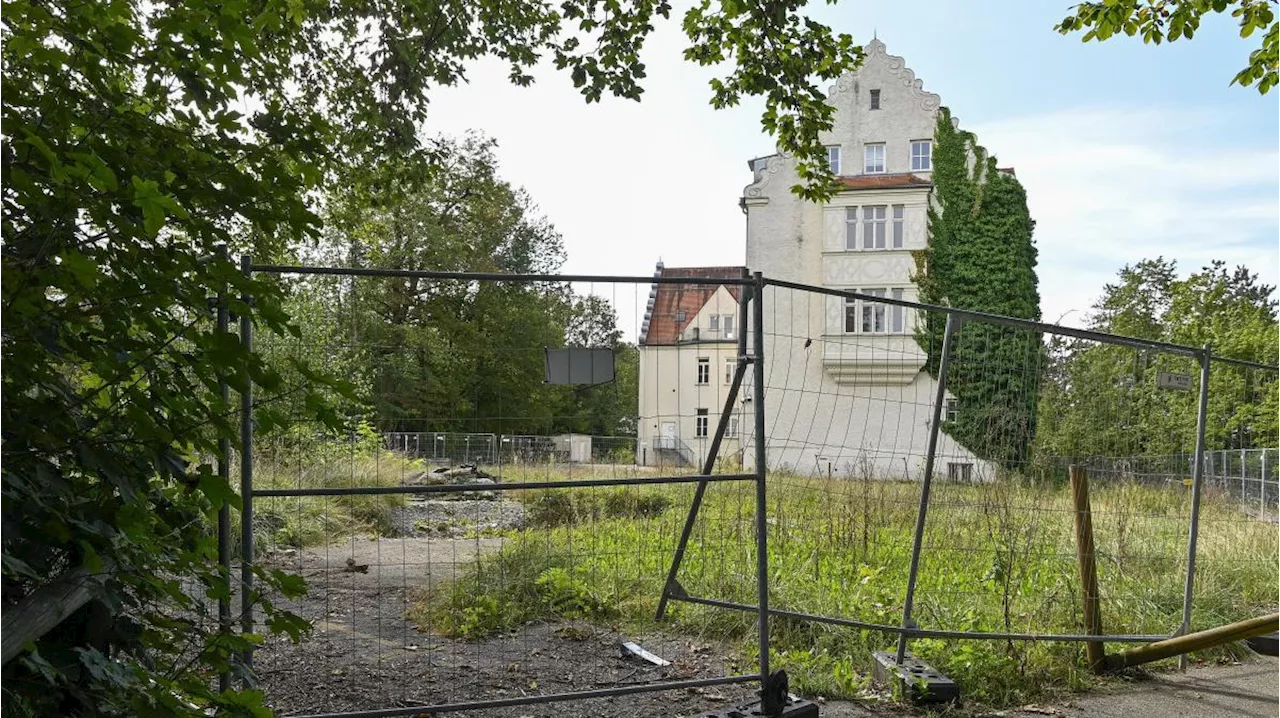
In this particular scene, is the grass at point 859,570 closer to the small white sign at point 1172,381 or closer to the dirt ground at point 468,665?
the dirt ground at point 468,665

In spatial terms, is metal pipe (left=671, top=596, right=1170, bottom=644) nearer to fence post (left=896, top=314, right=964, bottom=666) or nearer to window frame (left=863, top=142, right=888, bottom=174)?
fence post (left=896, top=314, right=964, bottom=666)

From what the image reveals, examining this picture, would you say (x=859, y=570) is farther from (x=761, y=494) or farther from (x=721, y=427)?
(x=761, y=494)

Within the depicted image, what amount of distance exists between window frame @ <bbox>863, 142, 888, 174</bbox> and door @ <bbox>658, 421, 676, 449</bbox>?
30.4 m

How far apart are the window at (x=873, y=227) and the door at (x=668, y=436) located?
28.8m

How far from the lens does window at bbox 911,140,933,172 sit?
33219 mm

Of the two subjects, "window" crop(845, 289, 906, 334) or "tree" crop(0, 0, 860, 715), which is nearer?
"tree" crop(0, 0, 860, 715)

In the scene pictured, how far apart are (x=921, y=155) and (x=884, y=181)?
179cm

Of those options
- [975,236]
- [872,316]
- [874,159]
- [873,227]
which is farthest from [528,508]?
[874,159]

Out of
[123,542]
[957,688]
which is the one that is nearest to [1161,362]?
[957,688]

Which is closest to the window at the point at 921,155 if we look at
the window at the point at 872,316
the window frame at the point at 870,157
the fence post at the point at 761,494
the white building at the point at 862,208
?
the white building at the point at 862,208

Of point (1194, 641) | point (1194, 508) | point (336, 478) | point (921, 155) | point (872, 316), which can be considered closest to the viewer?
point (336, 478)

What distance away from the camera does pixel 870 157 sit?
3378cm

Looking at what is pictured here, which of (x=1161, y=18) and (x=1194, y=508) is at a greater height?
(x=1161, y=18)

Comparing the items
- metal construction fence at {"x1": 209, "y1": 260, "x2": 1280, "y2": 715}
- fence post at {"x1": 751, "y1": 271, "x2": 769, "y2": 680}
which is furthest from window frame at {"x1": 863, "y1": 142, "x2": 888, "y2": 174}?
fence post at {"x1": 751, "y1": 271, "x2": 769, "y2": 680}
